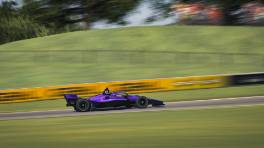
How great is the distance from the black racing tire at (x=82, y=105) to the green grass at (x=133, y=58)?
3.64 m

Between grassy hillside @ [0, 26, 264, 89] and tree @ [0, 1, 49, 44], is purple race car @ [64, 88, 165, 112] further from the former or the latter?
tree @ [0, 1, 49, 44]

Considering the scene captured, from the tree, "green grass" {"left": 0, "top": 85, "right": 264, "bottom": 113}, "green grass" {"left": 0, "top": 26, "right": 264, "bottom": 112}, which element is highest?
the tree

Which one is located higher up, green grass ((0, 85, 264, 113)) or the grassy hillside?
the grassy hillside

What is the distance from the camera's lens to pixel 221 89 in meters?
22.3

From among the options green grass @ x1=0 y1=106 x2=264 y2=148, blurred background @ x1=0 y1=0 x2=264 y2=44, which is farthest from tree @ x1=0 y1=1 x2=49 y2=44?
green grass @ x1=0 y1=106 x2=264 y2=148

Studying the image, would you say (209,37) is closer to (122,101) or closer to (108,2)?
(122,101)

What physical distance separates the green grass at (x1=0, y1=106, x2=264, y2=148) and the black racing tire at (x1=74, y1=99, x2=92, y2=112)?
10.2 ft

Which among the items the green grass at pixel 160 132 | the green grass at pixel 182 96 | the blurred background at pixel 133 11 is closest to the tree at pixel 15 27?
the blurred background at pixel 133 11

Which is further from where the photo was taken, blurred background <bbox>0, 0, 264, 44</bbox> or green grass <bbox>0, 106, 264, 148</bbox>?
blurred background <bbox>0, 0, 264, 44</bbox>

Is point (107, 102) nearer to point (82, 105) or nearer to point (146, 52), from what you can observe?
point (82, 105)

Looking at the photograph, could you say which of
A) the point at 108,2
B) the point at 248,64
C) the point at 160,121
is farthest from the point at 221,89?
the point at 108,2

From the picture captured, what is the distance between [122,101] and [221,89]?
20.5 ft

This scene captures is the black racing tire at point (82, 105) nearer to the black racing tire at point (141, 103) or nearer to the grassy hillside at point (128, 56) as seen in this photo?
the black racing tire at point (141, 103)

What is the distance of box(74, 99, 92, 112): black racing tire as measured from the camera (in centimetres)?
1762
